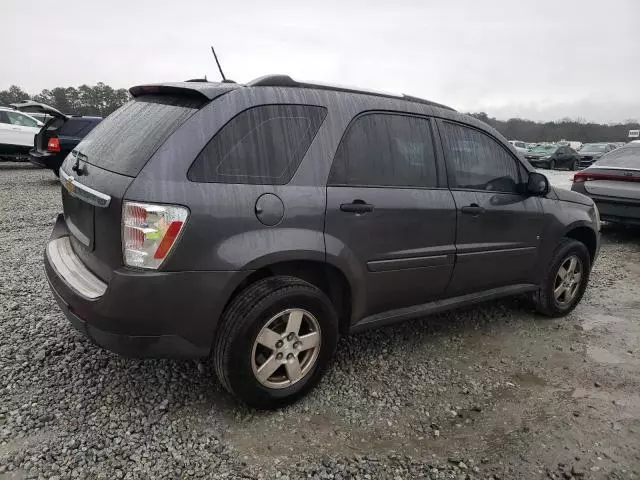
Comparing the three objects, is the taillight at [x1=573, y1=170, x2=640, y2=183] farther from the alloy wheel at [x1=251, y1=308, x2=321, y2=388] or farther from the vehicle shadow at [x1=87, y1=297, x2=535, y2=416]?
the alloy wheel at [x1=251, y1=308, x2=321, y2=388]

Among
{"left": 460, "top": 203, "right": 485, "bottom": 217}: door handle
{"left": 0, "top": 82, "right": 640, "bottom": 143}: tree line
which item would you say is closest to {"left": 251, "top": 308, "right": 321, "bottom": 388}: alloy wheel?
{"left": 460, "top": 203, "right": 485, "bottom": 217}: door handle

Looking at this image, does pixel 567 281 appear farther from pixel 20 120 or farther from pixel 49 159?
pixel 20 120

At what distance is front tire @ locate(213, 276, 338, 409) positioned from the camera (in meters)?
2.43

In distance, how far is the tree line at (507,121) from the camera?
1467 inches

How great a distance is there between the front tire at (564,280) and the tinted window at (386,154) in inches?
64.6

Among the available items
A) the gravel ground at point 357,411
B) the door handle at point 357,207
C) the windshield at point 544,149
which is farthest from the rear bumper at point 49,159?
the windshield at point 544,149

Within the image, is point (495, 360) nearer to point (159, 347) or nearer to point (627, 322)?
point (627, 322)

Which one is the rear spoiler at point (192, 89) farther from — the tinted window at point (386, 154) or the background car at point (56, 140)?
the background car at point (56, 140)

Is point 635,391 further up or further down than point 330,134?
further down

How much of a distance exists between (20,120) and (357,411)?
15187 millimetres

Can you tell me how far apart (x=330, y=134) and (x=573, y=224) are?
101 inches

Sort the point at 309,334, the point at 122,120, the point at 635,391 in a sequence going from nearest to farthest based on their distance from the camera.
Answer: the point at 309,334 → the point at 122,120 → the point at 635,391

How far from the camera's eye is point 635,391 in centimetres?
310

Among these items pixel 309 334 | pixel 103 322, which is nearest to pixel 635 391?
pixel 309 334
